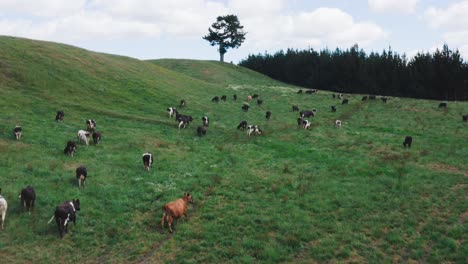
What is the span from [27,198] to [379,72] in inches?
3684

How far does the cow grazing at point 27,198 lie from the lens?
17.5m

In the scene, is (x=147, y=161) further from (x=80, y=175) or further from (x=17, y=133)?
(x=17, y=133)

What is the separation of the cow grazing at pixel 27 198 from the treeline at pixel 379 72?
86344 mm

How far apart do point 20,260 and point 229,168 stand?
47.0 feet

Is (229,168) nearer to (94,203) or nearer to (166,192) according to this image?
(166,192)

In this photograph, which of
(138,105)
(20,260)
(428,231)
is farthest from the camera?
(138,105)

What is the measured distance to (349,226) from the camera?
17.4 meters

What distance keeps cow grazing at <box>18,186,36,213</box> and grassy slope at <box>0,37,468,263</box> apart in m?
0.36

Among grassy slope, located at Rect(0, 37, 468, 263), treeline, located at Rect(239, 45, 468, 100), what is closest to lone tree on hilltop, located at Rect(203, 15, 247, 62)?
treeline, located at Rect(239, 45, 468, 100)

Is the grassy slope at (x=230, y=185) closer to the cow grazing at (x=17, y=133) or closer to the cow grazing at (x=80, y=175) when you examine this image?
the cow grazing at (x=80, y=175)

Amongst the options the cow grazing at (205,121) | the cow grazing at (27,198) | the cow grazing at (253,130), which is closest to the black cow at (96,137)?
the cow grazing at (27,198)

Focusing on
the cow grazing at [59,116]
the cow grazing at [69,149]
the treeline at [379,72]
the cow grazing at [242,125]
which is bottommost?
the cow grazing at [69,149]

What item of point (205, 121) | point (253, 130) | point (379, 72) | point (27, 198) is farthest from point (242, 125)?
point (379, 72)

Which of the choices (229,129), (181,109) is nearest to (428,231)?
(229,129)
